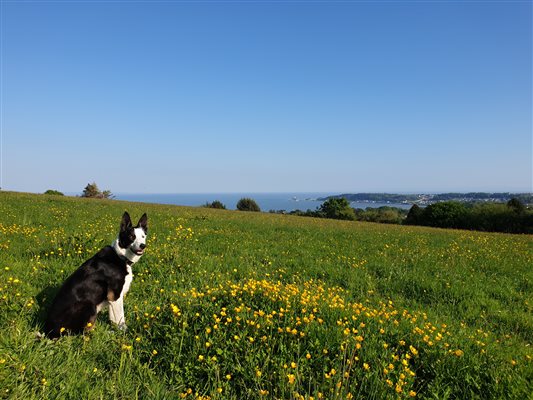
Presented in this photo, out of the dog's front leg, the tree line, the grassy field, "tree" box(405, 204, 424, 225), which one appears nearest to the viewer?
the grassy field

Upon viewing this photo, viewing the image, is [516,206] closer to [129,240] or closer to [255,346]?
[255,346]

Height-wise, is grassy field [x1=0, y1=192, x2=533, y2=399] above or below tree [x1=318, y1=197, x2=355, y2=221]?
above

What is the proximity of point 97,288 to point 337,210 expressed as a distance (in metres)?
81.1

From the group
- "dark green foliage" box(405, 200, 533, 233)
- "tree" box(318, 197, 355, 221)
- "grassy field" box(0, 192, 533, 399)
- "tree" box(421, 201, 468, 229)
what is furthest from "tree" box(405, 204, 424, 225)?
"grassy field" box(0, 192, 533, 399)

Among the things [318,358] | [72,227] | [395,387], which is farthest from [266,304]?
[72,227]

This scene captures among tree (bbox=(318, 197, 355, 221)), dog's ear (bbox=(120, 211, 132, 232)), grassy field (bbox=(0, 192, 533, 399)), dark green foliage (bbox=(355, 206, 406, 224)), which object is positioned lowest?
dark green foliage (bbox=(355, 206, 406, 224))

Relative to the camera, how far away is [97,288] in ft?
15.1

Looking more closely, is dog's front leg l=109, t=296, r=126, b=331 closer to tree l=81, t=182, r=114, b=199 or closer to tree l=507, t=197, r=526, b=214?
tree l=507, t=197, r=526, b=214

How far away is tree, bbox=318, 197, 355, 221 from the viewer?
80.6m

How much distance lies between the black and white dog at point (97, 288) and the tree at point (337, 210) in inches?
3030

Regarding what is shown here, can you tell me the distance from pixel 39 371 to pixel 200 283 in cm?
347

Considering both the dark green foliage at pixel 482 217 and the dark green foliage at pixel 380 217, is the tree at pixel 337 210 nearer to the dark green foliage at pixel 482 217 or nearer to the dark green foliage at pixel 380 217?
the dark green foliage at pixel 380 217

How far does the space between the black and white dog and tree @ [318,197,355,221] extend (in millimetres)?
76965

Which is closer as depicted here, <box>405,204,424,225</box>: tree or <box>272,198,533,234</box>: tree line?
<box>272,198,533,234</box>: tree line
